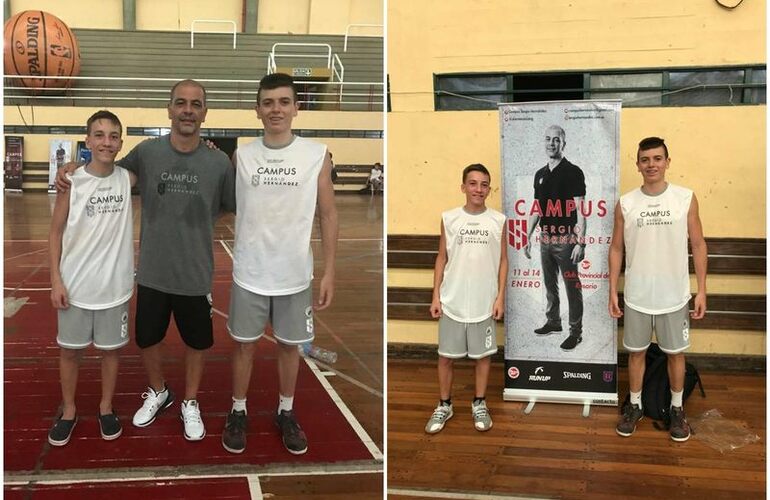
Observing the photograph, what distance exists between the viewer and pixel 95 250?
1942mm

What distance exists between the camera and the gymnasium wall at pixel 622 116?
334cm

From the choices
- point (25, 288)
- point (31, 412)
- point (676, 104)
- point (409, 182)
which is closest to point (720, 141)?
point (676, 104)

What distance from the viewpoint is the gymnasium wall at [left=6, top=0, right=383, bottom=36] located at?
97.3 inches

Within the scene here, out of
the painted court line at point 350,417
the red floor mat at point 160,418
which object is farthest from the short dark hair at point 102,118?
the painted court line at point 350,417

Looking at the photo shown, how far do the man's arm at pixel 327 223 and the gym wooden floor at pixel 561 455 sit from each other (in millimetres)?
724

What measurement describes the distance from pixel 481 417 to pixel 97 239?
1607 millimetres

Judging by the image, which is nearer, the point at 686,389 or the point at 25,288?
the point at 686,389

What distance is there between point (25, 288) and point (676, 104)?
3418 mm

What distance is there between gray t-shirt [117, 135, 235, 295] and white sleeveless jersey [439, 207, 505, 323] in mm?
1110

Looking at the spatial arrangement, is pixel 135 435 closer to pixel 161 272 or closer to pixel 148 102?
pixel 161 272

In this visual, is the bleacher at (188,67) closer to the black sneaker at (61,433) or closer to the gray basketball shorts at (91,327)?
the gray basketball shorts at (91,327)

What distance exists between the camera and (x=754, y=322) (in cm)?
346

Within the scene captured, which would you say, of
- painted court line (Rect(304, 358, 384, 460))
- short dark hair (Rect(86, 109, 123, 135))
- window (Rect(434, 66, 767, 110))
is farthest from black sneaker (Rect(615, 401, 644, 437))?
short dark hair (Rect(86, 109, 123, 135))

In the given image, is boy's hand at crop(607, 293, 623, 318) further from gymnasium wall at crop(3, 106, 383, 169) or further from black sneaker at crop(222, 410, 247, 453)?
black sneaker at crop(222, 410, 247, 453)
